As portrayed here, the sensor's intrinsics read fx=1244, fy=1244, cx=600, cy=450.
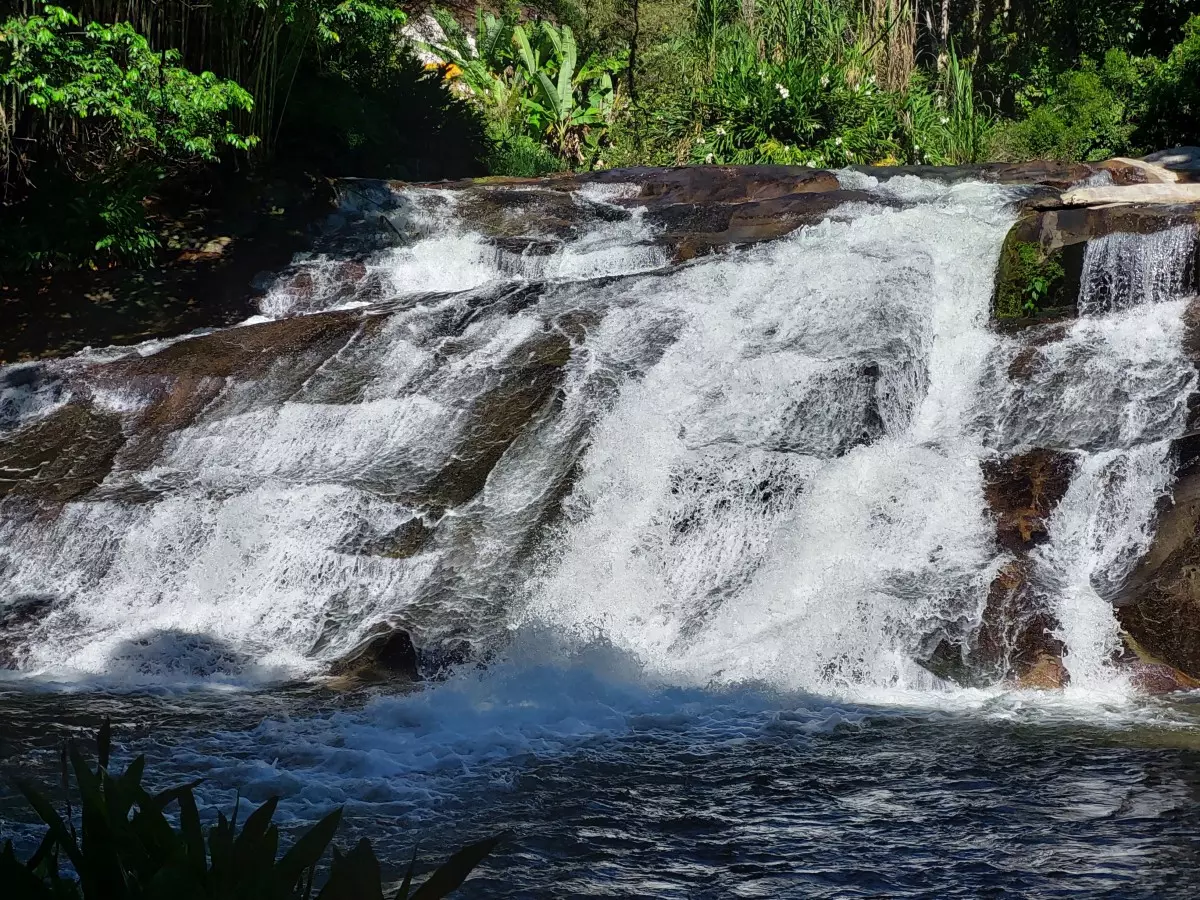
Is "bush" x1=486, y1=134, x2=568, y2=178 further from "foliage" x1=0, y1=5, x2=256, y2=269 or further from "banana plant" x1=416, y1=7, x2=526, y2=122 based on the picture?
"foliage" x1=0, y1=5, x2=256, y2=269

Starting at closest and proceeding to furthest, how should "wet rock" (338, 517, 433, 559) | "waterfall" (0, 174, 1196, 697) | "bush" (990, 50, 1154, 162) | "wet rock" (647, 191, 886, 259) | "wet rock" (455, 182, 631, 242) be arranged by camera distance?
"waterfall" (0, 174, 1196, 697)
"wet rock" (338, 517, 433, 559)
"wet rock" (647, 191, 886, 259)
"wet rock" (455, 182, 631, 242)
"bush" (990, 50, 1154, 162)

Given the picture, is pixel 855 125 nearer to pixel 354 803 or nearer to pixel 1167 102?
pixel 1167 102

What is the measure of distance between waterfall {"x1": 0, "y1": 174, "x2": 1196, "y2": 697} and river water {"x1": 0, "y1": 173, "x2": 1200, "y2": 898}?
0.03 m

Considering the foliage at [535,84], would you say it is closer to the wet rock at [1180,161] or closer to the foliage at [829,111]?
the foliage at [829,111]

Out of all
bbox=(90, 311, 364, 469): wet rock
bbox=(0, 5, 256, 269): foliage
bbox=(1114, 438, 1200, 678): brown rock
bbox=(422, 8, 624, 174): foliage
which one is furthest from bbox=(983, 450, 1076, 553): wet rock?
bbox=(422, 8, 624, 174): foliage

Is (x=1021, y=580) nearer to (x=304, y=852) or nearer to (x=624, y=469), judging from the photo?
(x=624, y=469)

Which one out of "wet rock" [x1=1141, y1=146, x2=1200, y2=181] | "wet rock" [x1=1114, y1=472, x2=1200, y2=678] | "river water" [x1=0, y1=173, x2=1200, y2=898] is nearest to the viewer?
"river water" [x1=0, y1=173, x2=1200, y2=898]

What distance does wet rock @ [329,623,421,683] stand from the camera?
273 inches

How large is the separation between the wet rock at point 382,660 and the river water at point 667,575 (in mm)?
118

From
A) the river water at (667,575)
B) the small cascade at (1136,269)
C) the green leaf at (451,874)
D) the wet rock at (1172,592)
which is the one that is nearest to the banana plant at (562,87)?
the river water at (667,575)

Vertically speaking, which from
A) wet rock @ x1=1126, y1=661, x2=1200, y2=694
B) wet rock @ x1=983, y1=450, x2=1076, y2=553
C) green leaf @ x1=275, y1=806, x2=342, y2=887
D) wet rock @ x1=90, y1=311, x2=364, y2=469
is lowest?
wet rock @ x1=1126, y1=661, x2=1200, y2=694

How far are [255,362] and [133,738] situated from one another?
4947mm

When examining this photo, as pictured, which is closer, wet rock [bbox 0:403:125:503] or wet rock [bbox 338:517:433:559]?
wet rock [bbox 338:517:433:559]

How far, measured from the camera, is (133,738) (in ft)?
18.7
